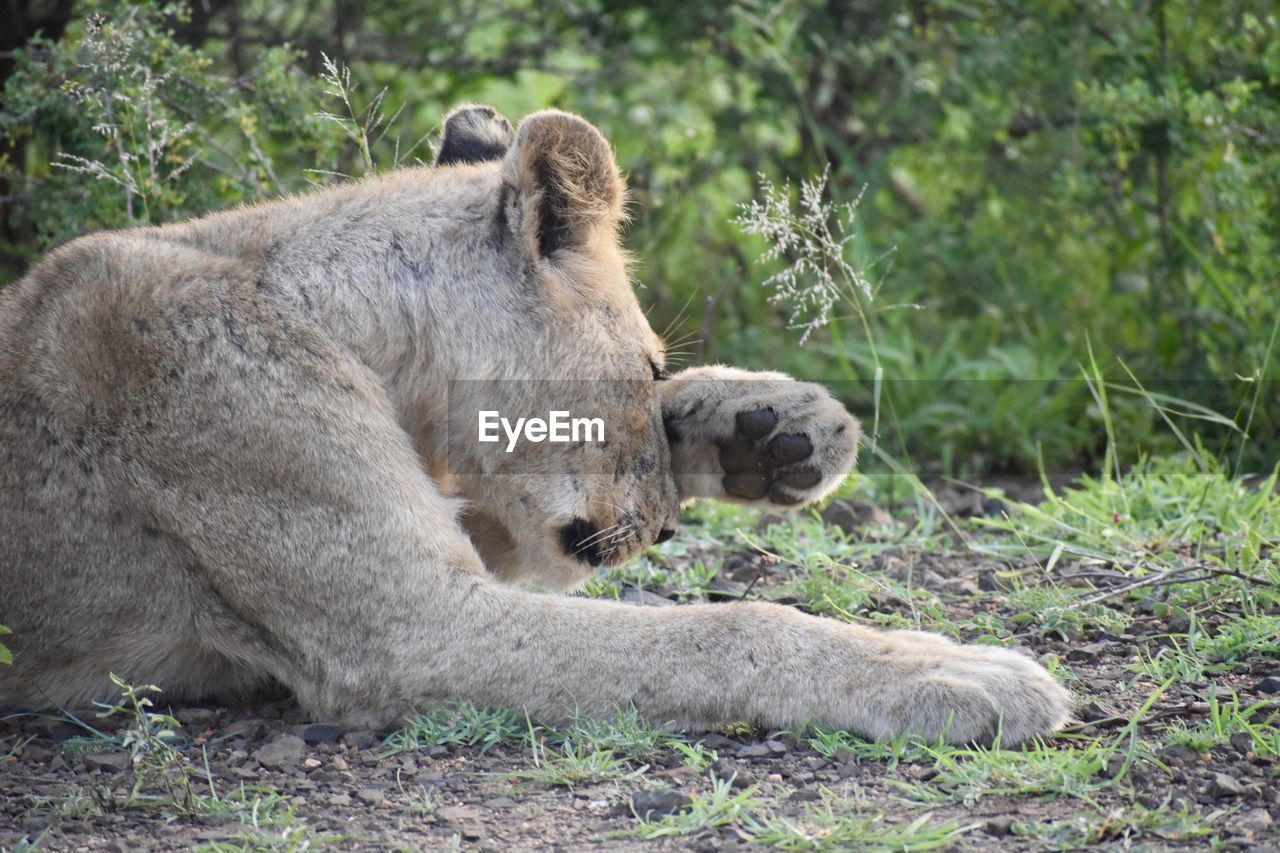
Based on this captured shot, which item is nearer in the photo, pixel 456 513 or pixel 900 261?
pixel 456 513

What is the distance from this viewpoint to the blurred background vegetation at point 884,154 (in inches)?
200

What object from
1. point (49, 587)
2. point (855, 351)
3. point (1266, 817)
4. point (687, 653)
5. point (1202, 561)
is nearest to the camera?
point (1266, 817)

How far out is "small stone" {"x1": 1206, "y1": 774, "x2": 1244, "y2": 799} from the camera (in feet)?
9.20

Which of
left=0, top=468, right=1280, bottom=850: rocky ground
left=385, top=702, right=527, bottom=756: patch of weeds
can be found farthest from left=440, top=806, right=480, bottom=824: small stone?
left=385, top=702, right=527, bottom=756: patch of weeds

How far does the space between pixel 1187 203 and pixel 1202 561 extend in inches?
110

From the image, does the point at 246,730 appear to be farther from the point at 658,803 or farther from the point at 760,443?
the point at 760,443

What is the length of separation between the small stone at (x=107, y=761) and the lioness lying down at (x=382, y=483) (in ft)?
1.12

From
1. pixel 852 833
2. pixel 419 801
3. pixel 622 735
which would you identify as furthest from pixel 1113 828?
pixel 419 801

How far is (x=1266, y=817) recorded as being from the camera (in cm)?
270

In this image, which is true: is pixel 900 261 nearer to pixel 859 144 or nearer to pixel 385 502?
pixel 859 144

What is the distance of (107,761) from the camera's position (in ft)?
10.5

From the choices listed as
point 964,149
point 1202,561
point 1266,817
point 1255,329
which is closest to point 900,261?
point 964,149

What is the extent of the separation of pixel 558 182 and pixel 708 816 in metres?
1.64

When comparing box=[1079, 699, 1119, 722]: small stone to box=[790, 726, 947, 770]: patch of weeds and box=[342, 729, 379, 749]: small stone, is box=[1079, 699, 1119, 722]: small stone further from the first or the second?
box=[342, 729, 379, 749]: small stone
